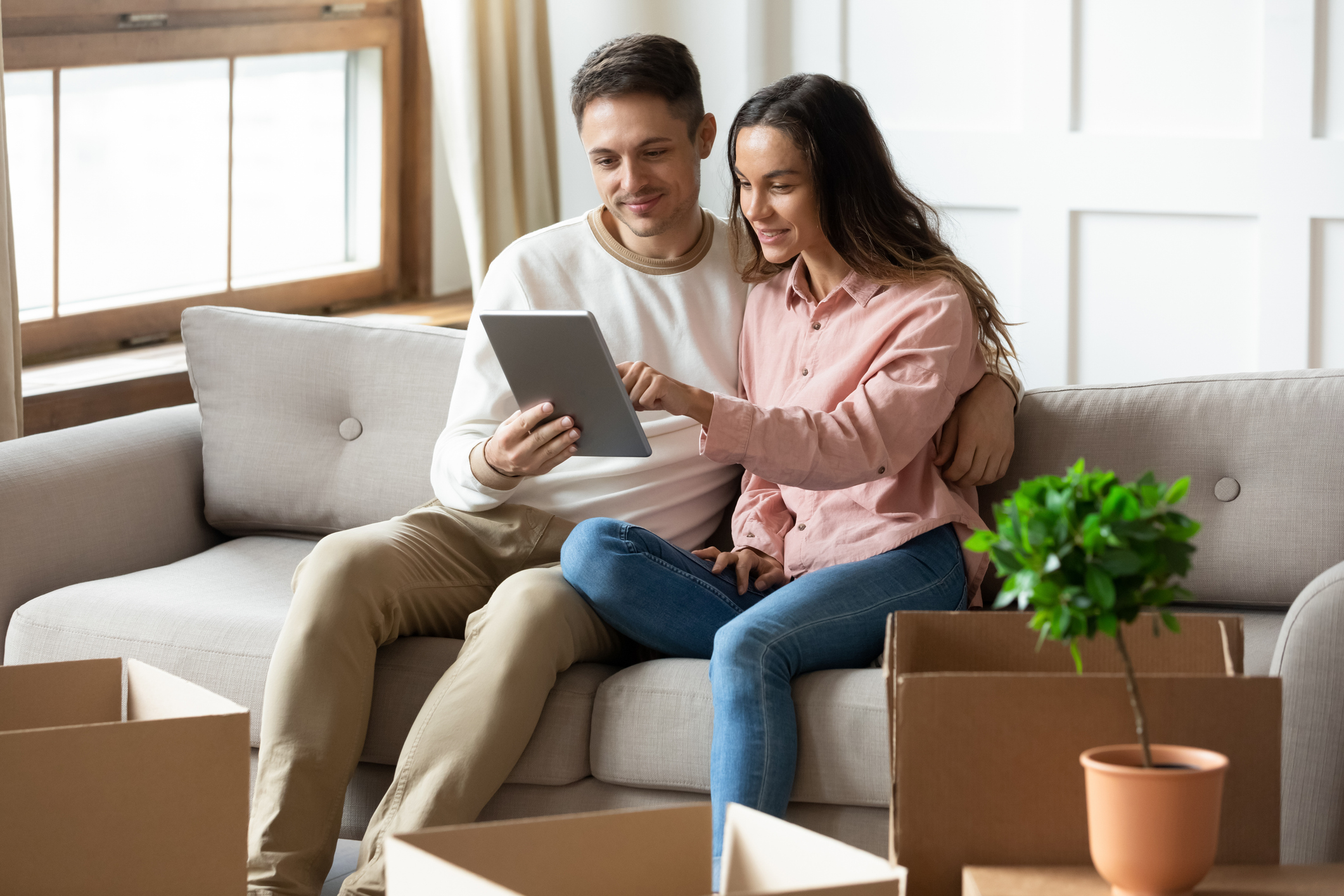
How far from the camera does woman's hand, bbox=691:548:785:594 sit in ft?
5.79

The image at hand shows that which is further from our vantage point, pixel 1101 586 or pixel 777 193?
pixel 777 193

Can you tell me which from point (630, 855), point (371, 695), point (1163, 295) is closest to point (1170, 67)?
point (1163, 295)

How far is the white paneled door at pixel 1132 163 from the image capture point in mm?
3088

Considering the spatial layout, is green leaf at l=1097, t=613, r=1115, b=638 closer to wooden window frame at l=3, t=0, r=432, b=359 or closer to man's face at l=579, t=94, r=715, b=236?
man's face at l=579, t=94, r=715, b=236

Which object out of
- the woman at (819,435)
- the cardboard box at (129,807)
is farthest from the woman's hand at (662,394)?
the cardboard box at (129,807)

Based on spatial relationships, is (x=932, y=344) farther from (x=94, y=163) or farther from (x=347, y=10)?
(x=347, y=10)

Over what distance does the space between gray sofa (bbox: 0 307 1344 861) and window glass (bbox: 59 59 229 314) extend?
77cm

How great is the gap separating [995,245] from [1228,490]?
5.43 ft

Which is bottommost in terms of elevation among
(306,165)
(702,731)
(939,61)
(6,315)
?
(702,731)

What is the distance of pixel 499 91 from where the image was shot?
3492 millimetres

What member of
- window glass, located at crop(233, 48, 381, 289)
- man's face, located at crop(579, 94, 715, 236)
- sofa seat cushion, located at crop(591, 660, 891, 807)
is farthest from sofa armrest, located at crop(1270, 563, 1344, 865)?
window glass, located at crop(233, 48, 381, 289)

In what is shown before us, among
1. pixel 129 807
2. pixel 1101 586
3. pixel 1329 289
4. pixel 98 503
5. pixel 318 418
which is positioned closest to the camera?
pixel 1101 586

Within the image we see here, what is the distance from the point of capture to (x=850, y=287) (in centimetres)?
180

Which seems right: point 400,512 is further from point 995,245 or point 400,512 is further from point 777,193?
point 995,245
